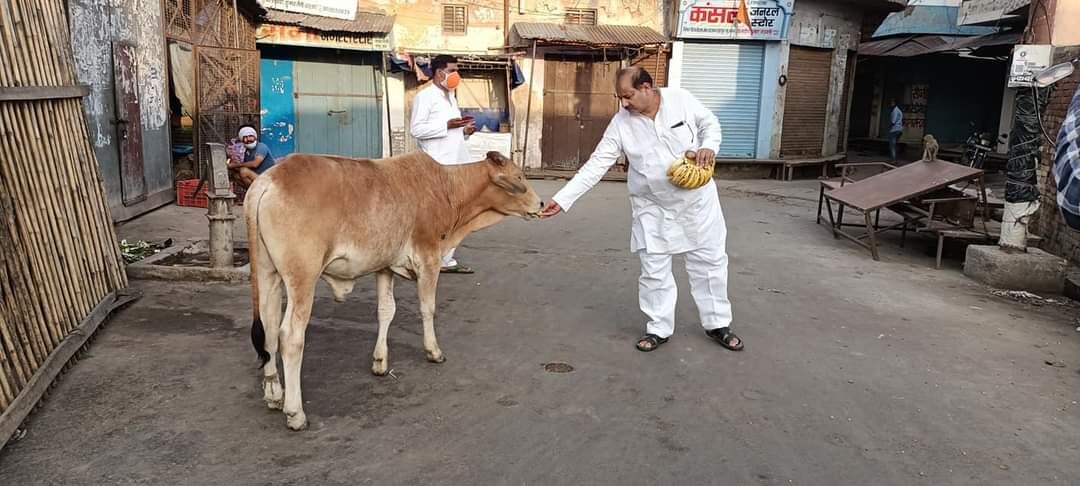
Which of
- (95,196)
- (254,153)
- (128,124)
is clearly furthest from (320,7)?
(95,196)

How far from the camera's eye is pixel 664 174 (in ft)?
16.1

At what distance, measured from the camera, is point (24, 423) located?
3635 mm

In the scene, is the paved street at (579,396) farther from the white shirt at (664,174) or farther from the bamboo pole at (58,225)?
the white shirt at (664,174)

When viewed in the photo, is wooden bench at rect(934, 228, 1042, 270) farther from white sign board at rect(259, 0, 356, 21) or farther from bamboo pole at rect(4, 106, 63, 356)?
white sign board at rect(259, 0, 356, 21)

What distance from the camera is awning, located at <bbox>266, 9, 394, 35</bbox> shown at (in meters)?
15.0

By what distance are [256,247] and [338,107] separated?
1377 cm

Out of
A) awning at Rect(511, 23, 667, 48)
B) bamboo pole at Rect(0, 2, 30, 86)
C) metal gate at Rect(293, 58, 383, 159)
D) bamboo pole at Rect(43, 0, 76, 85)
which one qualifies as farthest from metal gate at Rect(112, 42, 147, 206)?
awning at Rect(511, 23, 667, 48)

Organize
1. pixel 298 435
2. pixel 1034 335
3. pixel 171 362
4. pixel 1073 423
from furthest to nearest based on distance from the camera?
pixel 1034 335
pixel 171 362
pixel 1073 423
pixel 298 435

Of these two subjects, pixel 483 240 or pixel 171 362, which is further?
pixel 483 240

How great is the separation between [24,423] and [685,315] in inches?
167

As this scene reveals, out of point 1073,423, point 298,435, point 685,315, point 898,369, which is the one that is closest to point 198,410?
point 298,435

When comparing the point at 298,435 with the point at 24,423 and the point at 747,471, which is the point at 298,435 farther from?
the point at 747,471

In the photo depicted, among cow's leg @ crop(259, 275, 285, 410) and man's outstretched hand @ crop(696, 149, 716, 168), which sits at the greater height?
man's outstretched hand @ crop(696, 149, 716, 168)

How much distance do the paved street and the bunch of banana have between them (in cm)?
112
